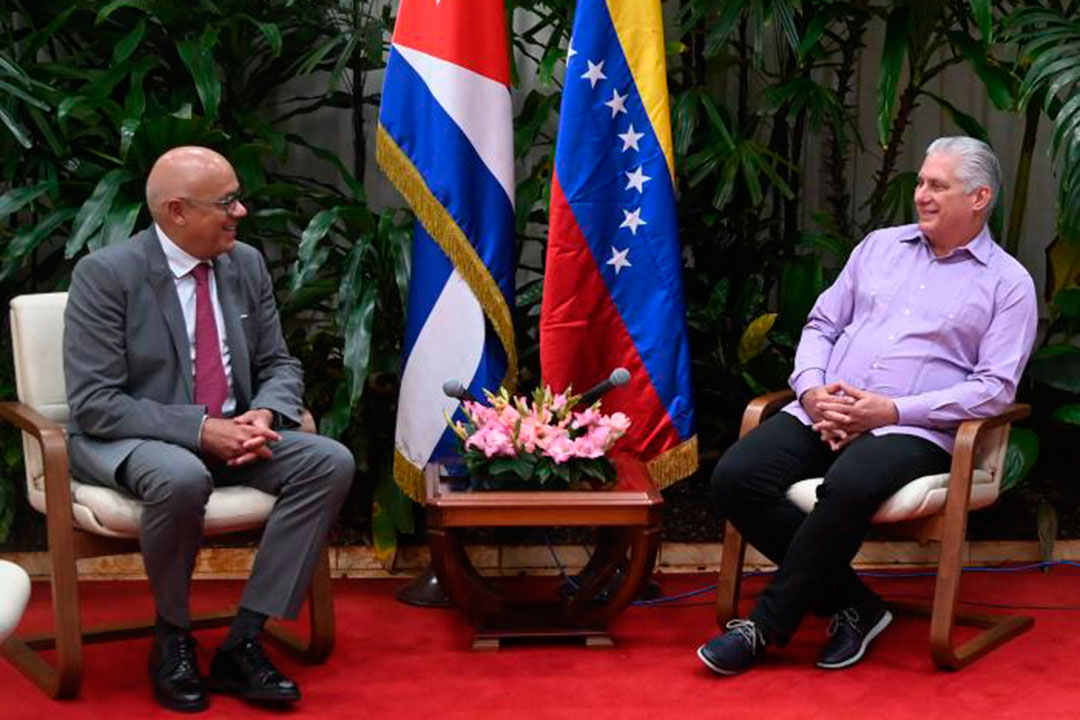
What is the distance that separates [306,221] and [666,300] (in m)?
1.05

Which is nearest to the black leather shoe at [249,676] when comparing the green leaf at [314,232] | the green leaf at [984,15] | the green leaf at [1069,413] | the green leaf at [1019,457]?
the green leaf at [314,232]

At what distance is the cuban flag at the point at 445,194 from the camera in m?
4.23

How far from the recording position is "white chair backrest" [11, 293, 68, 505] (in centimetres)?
368

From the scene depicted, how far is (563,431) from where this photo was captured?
12.4 feet

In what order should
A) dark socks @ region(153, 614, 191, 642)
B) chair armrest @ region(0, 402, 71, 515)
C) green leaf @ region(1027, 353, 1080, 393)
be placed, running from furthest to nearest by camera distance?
1. green leaf @ region(1027, 353, 1080, 393)
2. dark socks @ region(153, 614, 191, 642)
3. chair armrest @ region(0, 402, 71, 515)

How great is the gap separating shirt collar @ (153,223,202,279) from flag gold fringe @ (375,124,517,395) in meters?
0.76

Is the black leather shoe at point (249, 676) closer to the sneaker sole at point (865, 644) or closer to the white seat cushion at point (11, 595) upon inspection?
the white seat cushion at point (11, 595)

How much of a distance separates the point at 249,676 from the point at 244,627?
0.36 ft

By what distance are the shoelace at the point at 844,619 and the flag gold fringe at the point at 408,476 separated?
3.63 feet

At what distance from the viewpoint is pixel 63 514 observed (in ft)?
11.2

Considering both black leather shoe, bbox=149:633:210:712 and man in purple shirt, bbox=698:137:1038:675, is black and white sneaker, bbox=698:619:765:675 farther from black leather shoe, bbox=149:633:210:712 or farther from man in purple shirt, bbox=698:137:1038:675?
black leather shoe, bbox=149:633:210:712

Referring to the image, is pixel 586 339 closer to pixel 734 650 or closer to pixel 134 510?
pixel 734 650

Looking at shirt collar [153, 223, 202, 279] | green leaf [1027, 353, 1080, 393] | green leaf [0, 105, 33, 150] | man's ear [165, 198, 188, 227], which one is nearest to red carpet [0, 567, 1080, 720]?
green leaf [1027, 353, 1080, 393]

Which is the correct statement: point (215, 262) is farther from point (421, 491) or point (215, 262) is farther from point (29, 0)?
point (29, 0)
